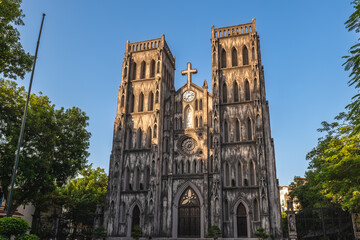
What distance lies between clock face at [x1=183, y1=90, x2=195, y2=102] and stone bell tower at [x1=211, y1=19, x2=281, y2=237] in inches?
94.0

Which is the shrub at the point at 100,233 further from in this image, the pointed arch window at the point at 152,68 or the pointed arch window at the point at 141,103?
the pointed arch window at the point at 152,68

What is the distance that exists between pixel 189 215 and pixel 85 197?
39.0ft

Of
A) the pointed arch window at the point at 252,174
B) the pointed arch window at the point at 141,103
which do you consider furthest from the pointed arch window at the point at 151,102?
the pointed arch window at the point at 252,174

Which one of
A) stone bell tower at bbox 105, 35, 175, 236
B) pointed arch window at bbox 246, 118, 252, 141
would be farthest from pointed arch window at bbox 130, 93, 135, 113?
pointed arch window at bbox 246, 118, 252, 141

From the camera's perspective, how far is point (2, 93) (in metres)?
19.9

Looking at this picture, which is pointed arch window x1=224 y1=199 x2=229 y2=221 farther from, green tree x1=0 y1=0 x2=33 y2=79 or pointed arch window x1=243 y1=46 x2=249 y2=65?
green tree x1=0 y1=0 x2=33 y2=79

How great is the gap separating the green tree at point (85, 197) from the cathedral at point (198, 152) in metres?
2.59

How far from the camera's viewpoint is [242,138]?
27.9 meters

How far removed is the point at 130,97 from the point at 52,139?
11.7 m

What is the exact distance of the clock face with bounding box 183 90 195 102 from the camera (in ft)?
102

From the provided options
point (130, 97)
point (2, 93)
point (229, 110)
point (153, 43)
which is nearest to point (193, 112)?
point (229, 110)

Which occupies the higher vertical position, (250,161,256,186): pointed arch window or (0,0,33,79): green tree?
(0,0,33,79): green tree

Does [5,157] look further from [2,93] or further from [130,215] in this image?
[130,215]

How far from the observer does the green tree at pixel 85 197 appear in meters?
28.0
